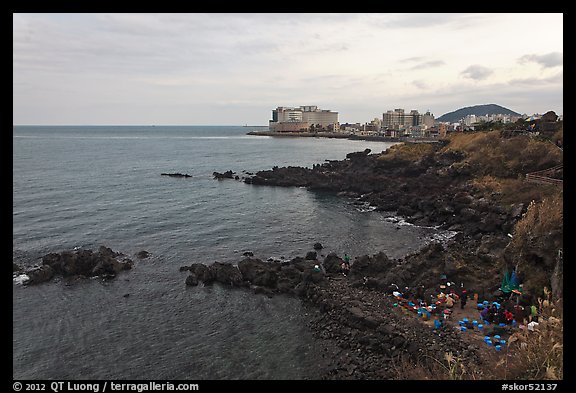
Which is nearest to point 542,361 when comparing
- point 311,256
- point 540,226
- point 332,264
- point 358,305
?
point 358,305

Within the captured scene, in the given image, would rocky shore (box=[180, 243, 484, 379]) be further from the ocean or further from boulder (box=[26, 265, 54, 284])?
boulder (box=[26, 265, 54, 284])

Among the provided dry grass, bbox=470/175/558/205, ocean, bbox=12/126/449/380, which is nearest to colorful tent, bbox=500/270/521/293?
ocean, bbox=12/126/449/380

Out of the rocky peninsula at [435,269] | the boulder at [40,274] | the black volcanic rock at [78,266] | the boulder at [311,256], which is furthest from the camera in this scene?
the boulder at [311,256]

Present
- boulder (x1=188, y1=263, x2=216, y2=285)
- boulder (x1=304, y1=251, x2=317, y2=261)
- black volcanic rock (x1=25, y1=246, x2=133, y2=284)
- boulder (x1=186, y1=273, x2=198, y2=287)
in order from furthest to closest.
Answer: boulder (x1=304, y1=251, x2=317, y2=261)
black volcanic rock (x1=25, y1=246, x2=133, y2=284)
boulder (x1=188, y1=263, x2=216, y2=285)
boulder (x1=186, y1=273, x2=198, y2=287)

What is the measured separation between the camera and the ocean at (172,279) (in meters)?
17.6

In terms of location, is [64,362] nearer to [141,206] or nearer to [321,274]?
[321,274]

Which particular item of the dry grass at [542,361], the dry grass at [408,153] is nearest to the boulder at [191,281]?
the dry grass at [542,361]

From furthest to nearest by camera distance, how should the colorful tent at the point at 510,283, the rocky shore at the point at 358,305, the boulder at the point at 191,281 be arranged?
the boulder at the point at 191,281, the colorful tent at the point at 510,283, the rocky shore at the point at 358,305

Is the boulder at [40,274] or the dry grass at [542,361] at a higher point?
the dry grass at [542,361]

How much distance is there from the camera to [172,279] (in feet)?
86.7

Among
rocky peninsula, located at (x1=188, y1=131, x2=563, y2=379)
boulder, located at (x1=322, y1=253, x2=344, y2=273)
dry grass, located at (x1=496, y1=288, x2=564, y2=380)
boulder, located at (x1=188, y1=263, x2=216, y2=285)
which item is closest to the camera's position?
dry grass, located at (x1=496, y1=288, x2=564, y2=380)

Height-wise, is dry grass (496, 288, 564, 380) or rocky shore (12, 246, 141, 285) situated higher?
dry grass (496, 288, 564, 380)

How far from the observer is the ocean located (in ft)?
57.8

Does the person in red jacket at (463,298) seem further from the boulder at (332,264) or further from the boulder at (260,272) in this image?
the boulder at (260,272)
